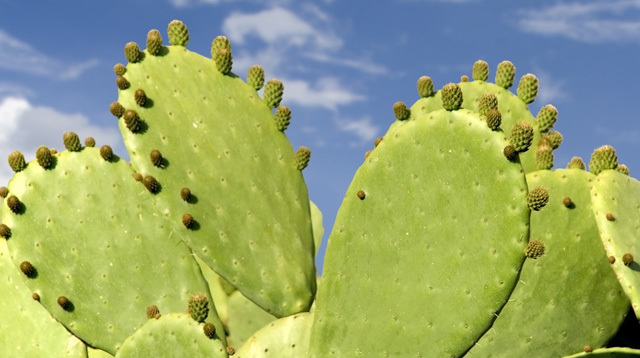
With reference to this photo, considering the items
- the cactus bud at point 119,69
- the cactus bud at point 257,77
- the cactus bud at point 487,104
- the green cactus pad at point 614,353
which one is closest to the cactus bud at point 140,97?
the cactus bud at point 119,69

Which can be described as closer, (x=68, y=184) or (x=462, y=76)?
(x=68, y=184)

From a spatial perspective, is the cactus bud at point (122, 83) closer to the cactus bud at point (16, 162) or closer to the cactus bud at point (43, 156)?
the cactus bud at point (43, 156)

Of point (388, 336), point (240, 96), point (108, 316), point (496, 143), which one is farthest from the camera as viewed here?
point (240, 96)

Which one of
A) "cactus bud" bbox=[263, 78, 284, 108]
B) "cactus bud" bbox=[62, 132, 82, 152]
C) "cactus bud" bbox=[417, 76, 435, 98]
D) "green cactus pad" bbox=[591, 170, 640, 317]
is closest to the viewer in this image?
"green cactus pad" bbox=[591, 170, 640, 317]

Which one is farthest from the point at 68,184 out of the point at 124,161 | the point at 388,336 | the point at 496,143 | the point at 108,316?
the point at 496,143

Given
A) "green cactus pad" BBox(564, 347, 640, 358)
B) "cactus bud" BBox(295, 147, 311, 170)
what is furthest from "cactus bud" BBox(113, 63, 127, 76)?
"green cactus pad" BBox(564, 347, 640, 358)

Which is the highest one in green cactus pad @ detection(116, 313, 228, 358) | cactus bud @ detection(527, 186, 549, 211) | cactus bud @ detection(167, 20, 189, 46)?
cactus bud @ detection(167, 20, 189, 46)

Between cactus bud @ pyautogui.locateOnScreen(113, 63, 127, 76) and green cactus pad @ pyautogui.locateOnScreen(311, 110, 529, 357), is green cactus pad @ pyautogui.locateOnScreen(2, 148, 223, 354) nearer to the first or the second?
cactus bud @ pyautogui.locateOnScreen(113, 63, 127, 76)

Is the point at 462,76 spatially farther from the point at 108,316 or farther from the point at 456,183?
the point at 108,316
